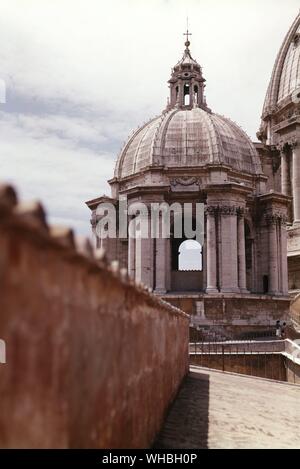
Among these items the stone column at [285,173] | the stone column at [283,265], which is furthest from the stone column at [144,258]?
the stone column at [285,173]

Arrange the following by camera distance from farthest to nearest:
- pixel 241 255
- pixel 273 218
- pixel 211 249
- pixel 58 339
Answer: pixel 273 218, pixel 241 255, pixel 211 249, pixel 58 339

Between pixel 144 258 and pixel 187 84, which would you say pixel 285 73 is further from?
pixel 144 258

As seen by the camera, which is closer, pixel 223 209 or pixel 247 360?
pixel 247 360

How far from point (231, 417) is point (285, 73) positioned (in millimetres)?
47385

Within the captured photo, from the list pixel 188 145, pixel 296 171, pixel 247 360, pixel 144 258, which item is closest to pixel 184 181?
pixel 188 145

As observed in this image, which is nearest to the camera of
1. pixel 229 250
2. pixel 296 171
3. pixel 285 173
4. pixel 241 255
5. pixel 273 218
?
pixel 229 250

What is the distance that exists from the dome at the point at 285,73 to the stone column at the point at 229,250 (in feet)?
68.1

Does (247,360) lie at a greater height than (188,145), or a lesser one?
lesser

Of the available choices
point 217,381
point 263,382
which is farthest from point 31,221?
point 263,382

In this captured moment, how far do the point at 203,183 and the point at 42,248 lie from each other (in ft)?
104
